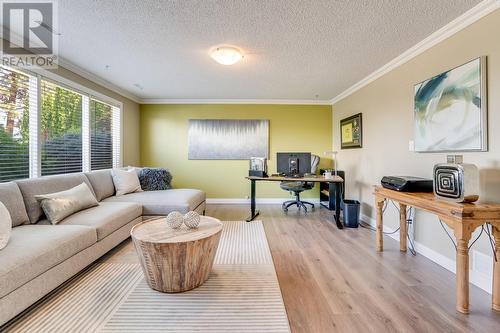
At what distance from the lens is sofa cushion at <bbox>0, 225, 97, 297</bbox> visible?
1.40m

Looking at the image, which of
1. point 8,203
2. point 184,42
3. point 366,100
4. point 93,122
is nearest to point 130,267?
point 8,203

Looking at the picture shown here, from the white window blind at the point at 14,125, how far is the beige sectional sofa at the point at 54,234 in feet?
1.19

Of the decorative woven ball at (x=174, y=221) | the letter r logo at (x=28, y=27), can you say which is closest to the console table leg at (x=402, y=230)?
the decorative woven ball at (x=174, y=221)

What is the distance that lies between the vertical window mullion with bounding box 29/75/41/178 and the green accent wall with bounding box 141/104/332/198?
2.50m

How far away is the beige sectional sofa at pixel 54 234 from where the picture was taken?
1452mm

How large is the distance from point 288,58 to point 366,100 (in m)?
1.64

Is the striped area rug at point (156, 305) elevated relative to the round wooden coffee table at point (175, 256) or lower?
lower

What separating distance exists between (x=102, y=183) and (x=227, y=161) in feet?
8.24

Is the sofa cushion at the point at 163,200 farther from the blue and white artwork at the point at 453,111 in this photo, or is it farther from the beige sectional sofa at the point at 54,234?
the blue and white artwork at the point at 453,111

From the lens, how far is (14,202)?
2098mm

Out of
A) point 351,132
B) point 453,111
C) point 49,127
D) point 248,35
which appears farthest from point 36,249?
point 351,132

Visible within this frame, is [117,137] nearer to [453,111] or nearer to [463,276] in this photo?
[453,111]

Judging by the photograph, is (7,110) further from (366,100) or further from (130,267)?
(366,100)

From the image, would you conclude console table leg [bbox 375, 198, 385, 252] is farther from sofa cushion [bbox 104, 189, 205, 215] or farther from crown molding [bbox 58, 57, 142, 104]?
crown molding [bbox 58, 57, 142, 104]
